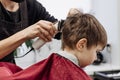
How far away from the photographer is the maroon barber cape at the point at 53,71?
1.22 meters

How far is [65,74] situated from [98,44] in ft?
0.82

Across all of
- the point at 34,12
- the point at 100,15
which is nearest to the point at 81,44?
the point at 34,12

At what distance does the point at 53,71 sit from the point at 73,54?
13cm

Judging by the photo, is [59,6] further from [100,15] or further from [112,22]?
[112,22]

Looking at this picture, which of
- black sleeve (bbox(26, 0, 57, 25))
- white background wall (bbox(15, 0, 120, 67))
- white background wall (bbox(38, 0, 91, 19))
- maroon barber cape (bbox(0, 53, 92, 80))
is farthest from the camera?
white background wall (bbox(38, 0, 91, 19))

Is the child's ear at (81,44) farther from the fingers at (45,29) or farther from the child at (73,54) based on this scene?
the fingers at (45,29)

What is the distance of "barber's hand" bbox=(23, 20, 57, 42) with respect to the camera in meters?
1.29

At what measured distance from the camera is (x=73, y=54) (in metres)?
1.29

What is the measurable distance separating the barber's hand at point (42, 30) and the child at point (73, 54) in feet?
0.22

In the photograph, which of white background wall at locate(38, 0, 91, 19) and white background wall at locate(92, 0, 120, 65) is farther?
white background wall at locate(38, 0, 91, 19)

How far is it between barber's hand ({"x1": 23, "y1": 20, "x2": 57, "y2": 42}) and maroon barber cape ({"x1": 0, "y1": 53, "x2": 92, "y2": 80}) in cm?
12

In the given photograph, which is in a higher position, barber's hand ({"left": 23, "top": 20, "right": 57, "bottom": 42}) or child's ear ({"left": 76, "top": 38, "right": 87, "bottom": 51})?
barber's hand ({"left": 23, "top": 20, "right": 57, "bottom": 42})

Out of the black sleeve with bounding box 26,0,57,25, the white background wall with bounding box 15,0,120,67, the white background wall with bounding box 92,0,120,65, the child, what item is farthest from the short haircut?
the white background wall with bounding box 92,0,120,65

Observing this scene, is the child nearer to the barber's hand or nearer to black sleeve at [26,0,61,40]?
the barber's hand
